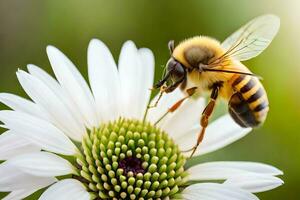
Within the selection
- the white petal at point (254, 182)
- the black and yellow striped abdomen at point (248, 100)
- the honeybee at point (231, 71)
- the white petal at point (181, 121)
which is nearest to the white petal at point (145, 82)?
the white petal at point (181, 121)

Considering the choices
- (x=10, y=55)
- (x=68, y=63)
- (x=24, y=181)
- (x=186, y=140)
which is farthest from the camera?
(x=10, y=55)

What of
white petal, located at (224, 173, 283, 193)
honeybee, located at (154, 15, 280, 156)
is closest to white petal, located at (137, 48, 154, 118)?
honeybee, located at (154, 15, 280, 156)

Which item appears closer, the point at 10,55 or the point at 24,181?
the point at 24,181

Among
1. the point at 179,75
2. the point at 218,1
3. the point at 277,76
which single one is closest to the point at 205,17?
the point at 218,1

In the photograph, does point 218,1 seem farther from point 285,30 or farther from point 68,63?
point 68,63

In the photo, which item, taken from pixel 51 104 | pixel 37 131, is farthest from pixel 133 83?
pixel 37 131

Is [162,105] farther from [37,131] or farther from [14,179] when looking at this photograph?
[14,179]

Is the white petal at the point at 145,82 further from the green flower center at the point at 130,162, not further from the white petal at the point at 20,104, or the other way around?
the white petal at the point at 20,104
